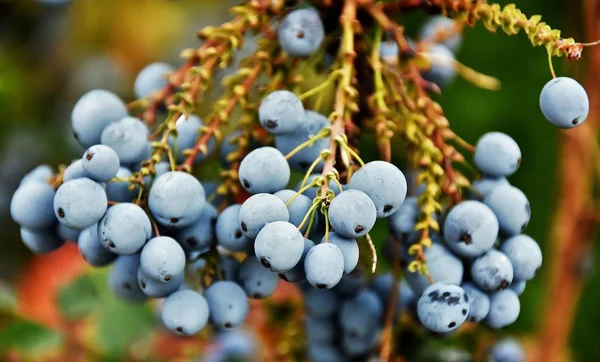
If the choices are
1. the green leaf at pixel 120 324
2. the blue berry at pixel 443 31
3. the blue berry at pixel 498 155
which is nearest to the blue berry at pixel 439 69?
the blue berry at pixel 443 31

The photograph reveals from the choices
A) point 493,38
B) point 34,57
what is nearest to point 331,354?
point 493,38

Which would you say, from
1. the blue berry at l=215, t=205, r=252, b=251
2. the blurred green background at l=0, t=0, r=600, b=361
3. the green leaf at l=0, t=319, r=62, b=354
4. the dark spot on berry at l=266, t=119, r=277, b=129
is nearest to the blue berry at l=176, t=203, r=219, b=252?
the blue berry at l=215, t=205, r=252, b=251

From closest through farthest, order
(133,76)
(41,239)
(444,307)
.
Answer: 1. (444,307)
2. (41,239)
3. (133,76)

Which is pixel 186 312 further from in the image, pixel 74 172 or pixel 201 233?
pixel 74 172

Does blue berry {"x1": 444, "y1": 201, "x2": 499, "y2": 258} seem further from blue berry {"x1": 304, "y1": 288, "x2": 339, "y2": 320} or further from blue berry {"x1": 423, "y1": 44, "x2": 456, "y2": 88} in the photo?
blue berry {"x1": 423, "y1": 44, "x2": 456, "y2": 88}

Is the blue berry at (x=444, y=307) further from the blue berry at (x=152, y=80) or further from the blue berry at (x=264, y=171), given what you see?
the blue berry at (x=152, y=80)

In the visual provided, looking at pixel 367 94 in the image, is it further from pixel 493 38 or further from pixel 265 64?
pixel 493 38

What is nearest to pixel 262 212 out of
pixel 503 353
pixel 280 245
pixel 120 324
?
pixel 280 245
